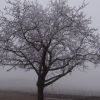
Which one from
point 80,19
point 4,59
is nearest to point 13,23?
point 4,59

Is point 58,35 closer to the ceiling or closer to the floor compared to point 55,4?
closer to the floor

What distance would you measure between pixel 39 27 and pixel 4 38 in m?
2.36

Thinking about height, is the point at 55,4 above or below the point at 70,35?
above

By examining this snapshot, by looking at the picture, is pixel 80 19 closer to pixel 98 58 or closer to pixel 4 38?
pixel 98 58

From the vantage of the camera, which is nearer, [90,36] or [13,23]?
[13,23]

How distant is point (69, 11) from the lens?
20109mm

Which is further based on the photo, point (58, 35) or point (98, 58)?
point (98, 58)

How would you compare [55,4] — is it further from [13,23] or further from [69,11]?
[13,23]

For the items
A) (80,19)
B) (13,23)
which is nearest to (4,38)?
(13,23)

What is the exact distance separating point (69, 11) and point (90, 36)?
230 cm

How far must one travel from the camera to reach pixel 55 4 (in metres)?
20.4

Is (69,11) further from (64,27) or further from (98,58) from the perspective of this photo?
(98,58)

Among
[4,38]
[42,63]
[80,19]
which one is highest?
[80,19]

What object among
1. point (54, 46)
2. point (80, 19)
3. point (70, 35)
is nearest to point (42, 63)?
point (54, 46)
